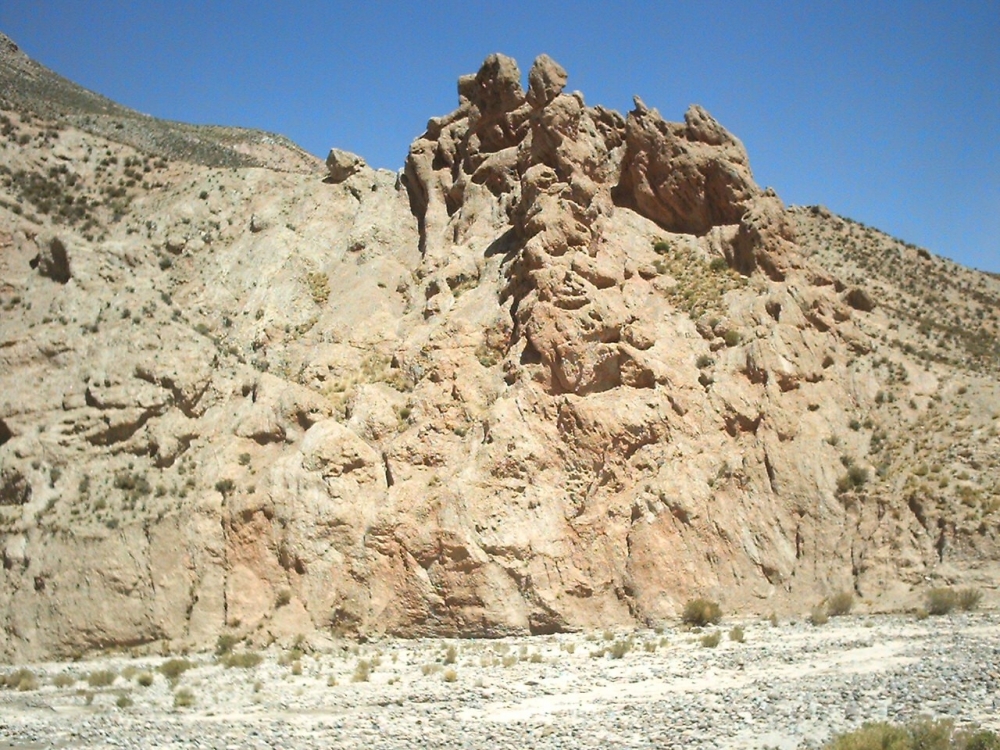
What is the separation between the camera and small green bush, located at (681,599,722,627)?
18422mm

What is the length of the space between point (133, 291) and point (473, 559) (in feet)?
39.9

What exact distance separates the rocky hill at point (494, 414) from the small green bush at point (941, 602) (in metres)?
0.56

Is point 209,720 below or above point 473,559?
below

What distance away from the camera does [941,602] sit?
17.4 m

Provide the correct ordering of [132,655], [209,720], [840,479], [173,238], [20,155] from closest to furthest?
[209,720], [132,655], [840,479], [173,238], [20,155]

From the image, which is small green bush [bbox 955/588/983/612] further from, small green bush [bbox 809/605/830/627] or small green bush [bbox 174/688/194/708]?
small green bush [bbox 174/688/194/708]

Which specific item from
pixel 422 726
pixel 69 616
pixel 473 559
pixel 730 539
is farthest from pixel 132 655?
pixel 730 539

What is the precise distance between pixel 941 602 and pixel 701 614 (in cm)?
434

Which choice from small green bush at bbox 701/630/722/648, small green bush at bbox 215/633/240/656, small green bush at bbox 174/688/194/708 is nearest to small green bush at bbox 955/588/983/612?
small green bush at bbox 701/630/722/648

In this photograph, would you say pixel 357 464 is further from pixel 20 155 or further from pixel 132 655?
pixel 20 155

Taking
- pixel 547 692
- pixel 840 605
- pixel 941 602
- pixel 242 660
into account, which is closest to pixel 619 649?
pixel 547 692

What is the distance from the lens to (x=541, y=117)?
83.2 ft

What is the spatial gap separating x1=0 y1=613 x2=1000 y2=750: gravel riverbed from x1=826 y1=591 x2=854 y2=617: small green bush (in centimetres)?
65

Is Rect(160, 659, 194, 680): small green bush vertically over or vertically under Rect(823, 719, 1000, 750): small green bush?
under
